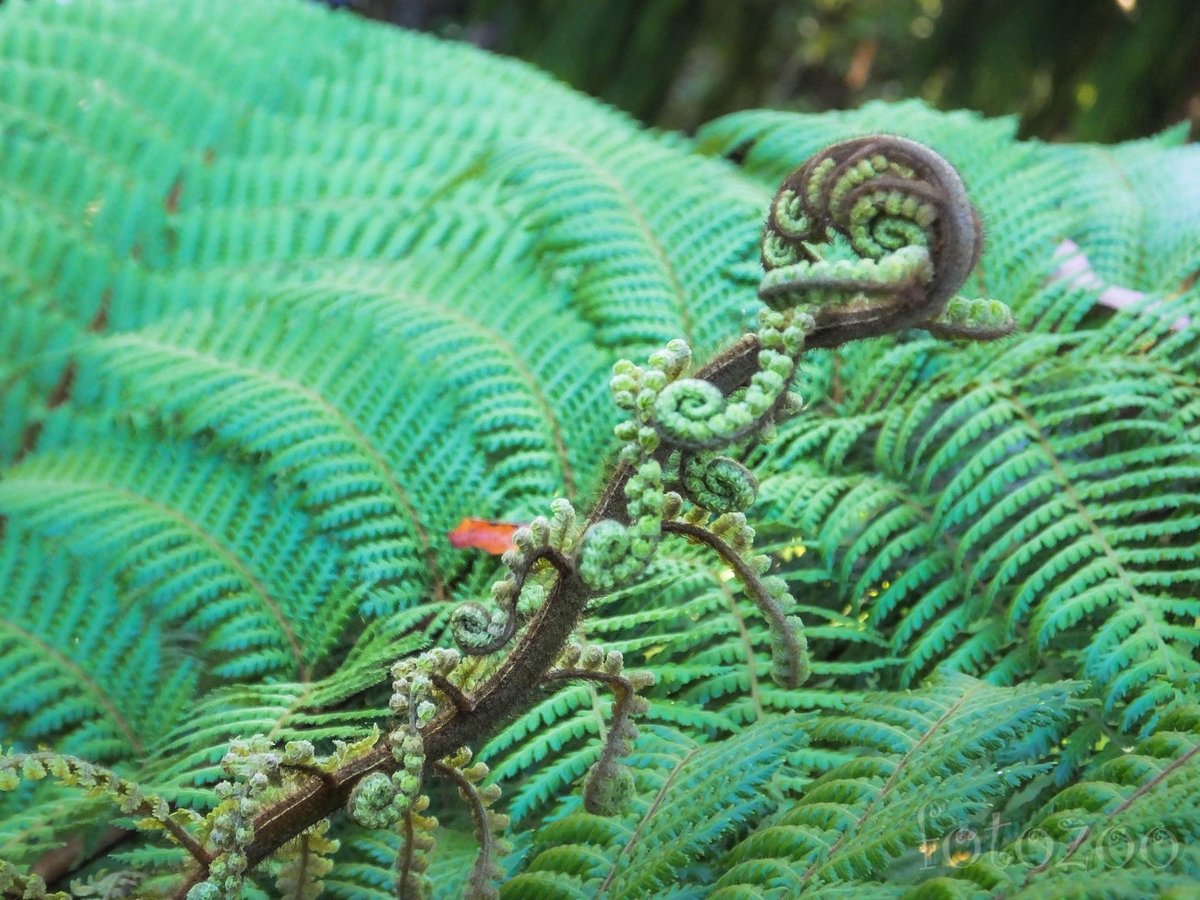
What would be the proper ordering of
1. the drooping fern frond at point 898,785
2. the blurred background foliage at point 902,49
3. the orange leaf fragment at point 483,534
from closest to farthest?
the drooping fern frond at point 898,785 < the orange leaf fragment at point 483,534 < the blurred background foliage at point 902,49

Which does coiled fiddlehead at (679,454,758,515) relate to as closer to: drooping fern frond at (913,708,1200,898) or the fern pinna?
the fern pinna

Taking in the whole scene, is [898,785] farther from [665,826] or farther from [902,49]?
[902,49]

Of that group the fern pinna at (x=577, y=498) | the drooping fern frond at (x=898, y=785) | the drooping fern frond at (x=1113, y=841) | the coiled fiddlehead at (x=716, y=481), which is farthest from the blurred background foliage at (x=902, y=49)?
the coiled fiddlehead at (x=716, y=481)

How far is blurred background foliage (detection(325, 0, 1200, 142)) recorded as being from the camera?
3.37 meters

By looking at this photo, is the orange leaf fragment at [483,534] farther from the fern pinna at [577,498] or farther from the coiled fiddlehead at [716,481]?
the coiled fiddlehead at [716,481]

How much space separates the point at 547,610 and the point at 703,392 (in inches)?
7.9

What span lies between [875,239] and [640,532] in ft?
0.84

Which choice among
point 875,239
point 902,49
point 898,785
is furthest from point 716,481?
point 902,49

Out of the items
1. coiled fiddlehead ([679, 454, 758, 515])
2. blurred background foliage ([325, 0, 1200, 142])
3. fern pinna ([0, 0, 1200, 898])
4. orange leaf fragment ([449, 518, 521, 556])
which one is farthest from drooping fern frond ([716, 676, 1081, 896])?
blurred background foliage ([325, 0, 1200, 142])

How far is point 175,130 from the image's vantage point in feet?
6.98

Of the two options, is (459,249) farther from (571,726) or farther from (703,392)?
(703,392)

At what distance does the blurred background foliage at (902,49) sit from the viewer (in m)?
3.37

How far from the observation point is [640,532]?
0.75m

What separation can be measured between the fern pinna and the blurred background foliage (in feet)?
5.70
